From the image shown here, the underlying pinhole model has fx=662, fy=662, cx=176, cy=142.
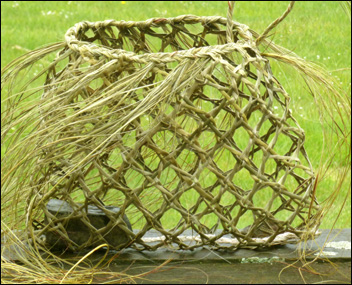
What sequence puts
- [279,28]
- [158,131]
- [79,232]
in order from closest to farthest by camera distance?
[158,131] → [79,232] → [279,28]

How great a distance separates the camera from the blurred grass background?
268 centimetres

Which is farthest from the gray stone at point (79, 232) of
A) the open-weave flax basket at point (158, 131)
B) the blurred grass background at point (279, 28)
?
the blurred grass background at point (279, 28)

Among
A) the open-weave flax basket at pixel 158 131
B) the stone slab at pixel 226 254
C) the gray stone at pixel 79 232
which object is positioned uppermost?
the open-weave flax basket at pixel 158 131

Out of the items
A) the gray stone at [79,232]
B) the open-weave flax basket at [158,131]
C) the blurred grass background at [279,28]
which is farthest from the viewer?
the blurred grass background at [279,28]

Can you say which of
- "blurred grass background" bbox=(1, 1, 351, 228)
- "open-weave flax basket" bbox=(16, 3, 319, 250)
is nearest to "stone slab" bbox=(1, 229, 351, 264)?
"open-weave flax basket" bbox=(16, 3, 319, 250)

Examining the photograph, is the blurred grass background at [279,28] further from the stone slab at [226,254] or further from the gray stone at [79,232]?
the gray stone at [79,232]

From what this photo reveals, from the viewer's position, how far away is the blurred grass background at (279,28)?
268 centimetres

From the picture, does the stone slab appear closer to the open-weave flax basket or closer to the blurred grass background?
the open-weave flax basket

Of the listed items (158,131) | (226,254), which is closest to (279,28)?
(158,131)

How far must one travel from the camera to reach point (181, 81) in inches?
69.4

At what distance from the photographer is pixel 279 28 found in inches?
82.7

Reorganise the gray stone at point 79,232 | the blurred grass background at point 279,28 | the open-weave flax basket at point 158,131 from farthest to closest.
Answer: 1. the blurred grass background at point 279,28
2. the gray stone at point 79,232
3. the open-weave flax basket at point 158,131

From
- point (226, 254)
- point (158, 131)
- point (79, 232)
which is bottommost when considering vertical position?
point (226, 254)

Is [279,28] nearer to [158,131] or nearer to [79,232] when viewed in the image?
[158,131]
